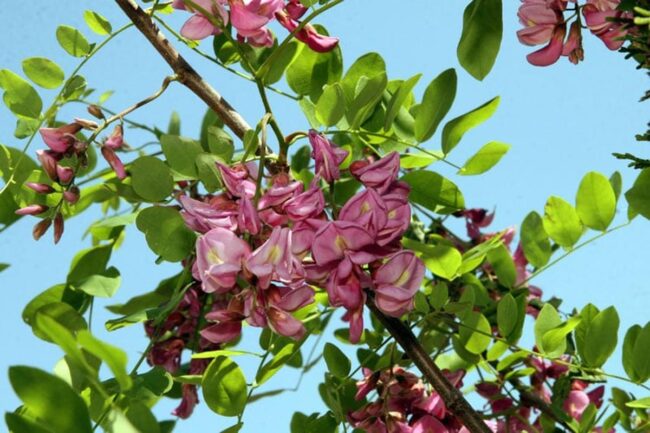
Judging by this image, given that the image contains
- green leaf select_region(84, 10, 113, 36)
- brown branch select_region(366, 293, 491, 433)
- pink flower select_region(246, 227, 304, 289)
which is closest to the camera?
pink flower select_region(246, 227, 304, 289)

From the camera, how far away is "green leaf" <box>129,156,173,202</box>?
97 cm

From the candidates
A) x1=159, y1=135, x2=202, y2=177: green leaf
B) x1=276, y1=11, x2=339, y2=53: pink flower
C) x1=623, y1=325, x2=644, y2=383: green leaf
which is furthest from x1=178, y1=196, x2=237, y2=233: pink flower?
x1=623, y1=325, x2=644, y2=383: green leaf

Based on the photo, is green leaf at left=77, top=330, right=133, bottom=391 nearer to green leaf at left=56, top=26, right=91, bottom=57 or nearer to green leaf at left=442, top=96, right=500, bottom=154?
green leaf at left=442, top=96, right=500, bottom=154

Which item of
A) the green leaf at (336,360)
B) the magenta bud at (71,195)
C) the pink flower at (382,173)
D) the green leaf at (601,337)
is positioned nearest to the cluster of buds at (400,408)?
the green leaf at (336,360)

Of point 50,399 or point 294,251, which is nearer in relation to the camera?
point 50,399

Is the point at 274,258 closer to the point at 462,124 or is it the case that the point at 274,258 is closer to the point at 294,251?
the point at 294,251

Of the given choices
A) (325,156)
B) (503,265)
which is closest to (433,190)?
(325,156)

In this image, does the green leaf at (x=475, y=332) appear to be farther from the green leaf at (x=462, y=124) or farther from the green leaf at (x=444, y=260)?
the green leaf at (x=462, y=124)

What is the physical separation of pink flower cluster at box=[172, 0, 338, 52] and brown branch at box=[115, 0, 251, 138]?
1.5 inches

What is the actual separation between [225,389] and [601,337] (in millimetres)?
374

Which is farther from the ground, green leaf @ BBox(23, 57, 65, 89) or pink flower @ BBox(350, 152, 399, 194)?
green leaf @ BBox(23, 57, 65, 89)

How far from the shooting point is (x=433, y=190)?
1.00 meters

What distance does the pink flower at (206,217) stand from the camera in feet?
2.74

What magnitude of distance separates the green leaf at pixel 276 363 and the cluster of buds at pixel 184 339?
32 cm
